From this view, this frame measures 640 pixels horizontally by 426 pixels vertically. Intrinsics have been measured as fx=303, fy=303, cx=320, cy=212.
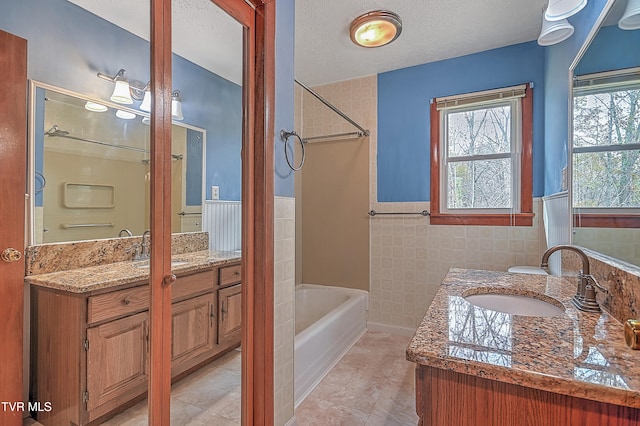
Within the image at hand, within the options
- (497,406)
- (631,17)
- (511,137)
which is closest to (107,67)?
(497,406)

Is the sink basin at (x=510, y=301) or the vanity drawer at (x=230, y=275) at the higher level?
the vanity drawer at (x=230, y=275)

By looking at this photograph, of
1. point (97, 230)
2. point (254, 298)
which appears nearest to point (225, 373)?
point (254, 298)

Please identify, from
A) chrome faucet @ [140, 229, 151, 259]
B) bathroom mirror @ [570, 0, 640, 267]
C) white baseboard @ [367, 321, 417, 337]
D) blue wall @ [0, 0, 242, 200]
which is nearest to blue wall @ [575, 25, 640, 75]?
bathroom mirror @ [570, 0, 640, 267]

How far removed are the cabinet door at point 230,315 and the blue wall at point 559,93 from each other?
1.97 metres

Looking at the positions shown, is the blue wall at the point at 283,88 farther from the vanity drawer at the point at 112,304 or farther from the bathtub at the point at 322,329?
the bathtub at the point at 322,329

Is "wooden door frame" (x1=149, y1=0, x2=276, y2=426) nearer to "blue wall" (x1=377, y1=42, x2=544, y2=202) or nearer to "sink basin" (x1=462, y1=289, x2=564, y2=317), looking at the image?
"sink basin" (x1=462, y1=289, x2=564, y2=317)

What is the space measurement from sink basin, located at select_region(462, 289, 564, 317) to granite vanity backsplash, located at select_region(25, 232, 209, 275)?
1207 mm

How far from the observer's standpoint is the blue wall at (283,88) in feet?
5.19

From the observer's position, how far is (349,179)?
10.6 feet

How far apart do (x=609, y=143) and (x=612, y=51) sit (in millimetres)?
340

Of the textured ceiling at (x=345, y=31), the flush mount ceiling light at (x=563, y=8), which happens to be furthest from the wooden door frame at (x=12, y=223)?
the flush mount ceiling light at (x=563, y=8)

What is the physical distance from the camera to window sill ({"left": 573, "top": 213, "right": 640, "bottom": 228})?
982mm

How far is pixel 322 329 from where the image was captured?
7.39 feet

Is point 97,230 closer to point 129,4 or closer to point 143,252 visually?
point 143,252
